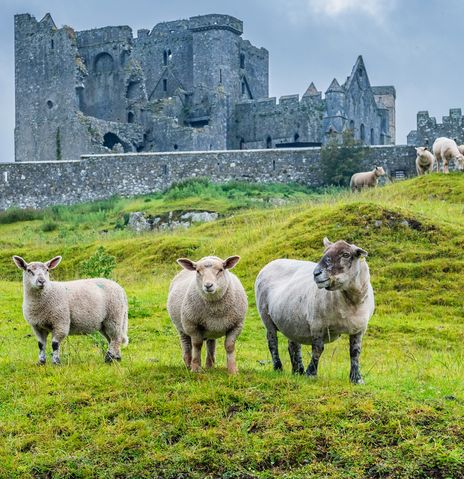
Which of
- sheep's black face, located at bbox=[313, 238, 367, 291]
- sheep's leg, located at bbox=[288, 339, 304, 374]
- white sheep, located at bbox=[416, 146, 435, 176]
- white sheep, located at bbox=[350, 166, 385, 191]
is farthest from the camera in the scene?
white sheep, located at bbox=[350, 166, 385, 191]

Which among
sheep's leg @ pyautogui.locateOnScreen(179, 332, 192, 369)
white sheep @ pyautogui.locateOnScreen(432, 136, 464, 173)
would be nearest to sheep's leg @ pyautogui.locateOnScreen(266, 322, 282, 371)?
sheep's leg @ pyautogui.locateOnScreen(179, 332, 192, 369)

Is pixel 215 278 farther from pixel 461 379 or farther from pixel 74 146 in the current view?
pixel 74 146

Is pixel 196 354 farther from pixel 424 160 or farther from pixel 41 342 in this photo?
pixel 424 160

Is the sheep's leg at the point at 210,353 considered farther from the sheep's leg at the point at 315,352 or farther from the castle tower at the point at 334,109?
the castle tower at the point at 334,109

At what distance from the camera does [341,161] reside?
168 feet

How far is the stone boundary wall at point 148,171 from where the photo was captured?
167 feet

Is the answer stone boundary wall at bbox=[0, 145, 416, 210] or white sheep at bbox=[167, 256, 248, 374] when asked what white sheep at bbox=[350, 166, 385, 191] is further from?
white sheep at bbox=[167, 256, 248, 374]

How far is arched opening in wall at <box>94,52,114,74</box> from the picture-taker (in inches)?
2822

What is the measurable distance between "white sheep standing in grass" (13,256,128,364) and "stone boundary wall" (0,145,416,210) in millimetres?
35865

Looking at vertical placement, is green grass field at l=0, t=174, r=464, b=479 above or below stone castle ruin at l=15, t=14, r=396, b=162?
below

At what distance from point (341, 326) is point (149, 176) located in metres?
39.4

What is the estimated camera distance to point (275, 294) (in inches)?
558

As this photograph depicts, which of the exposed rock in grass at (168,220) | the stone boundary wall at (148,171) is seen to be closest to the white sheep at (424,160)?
the exposed rock in grass at (168,220)

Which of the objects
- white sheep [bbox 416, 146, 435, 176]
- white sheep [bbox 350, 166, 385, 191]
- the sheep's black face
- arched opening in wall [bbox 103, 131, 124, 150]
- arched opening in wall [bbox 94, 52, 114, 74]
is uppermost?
arched opening in wall [bbox 94, 52, 114, 74]
